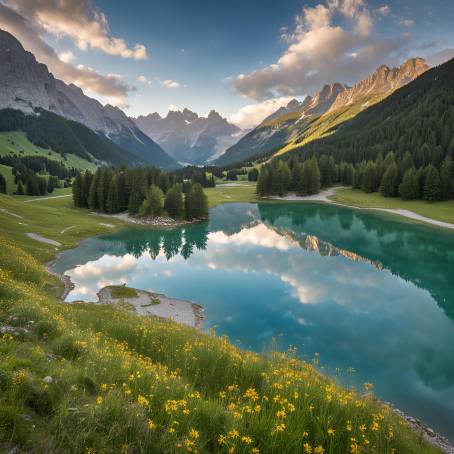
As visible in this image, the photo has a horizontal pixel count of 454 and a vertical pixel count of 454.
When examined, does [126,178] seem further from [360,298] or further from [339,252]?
[360,298]

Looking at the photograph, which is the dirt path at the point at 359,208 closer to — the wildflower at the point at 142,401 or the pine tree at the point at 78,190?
the pine tree at the point at 78,190

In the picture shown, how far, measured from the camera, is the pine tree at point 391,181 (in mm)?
121750

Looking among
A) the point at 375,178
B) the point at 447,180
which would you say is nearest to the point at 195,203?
the point at 375,178

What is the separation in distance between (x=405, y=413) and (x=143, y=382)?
17167 mm

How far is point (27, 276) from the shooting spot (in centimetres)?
2956

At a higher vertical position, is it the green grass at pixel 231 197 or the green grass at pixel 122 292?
the green grass at pixel 231 197

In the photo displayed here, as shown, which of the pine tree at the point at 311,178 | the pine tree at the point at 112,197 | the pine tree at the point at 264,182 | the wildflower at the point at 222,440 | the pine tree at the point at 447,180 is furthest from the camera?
the pine tree at the point at 264,182

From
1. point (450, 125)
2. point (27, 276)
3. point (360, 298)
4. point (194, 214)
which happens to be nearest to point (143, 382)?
point (27, 276)

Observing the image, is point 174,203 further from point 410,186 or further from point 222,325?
point 410,186

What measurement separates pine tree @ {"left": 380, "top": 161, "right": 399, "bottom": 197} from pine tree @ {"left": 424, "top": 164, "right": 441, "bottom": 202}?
12876 mm

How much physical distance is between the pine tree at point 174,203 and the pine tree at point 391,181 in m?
86.8

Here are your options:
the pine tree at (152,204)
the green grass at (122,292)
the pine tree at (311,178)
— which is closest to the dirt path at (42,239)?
the green grass at (122,292)

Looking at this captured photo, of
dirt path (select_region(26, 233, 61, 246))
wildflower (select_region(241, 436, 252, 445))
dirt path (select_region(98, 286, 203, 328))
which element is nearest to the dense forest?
dirt path (select_region(26, 233, 61, 246))

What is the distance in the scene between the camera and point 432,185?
4237 inches
